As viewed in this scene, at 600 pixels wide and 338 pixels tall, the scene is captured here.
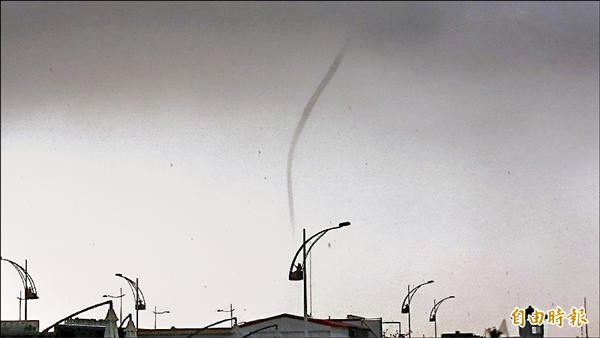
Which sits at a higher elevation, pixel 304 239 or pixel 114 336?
pixel 304 239

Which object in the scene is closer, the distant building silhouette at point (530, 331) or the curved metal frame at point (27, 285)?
the curved metal frame at point (27, 285)

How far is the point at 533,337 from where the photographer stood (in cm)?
9694

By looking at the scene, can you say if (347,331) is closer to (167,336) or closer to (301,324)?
(301,324)

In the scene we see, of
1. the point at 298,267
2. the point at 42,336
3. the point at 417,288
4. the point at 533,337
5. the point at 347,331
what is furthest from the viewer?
the point at 417,288

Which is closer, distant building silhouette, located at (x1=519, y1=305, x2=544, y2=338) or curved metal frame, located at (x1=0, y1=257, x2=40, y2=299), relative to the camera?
curved metal frame, located at (x1=0, y1=257, x2=40, y2=299)

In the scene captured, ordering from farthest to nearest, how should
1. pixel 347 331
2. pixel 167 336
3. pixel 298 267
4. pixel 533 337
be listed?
1. pixel 533 337
2. pixel 167 336
3. pixel 347 331
4. pixel 298 267

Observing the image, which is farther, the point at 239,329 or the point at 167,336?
the point at 167,336

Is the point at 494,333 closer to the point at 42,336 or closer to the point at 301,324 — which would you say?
the point at 301,324

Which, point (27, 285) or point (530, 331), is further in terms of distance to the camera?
point (530, 331)

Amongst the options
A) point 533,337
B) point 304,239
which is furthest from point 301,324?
point 533,337

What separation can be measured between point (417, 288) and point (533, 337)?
1345 cm

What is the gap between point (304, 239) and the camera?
215 ft

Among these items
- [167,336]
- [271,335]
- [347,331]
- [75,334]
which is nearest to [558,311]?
[347,331]

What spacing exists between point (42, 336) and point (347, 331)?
20486 mm
